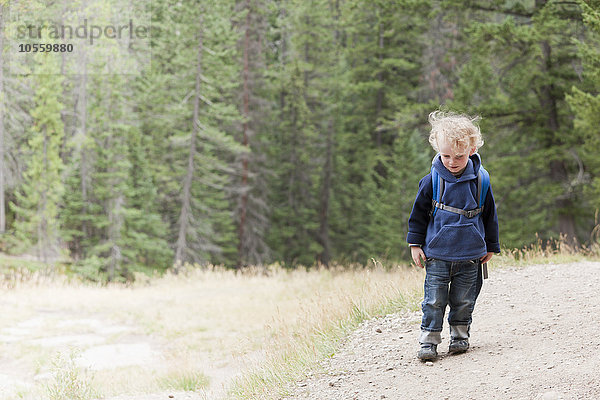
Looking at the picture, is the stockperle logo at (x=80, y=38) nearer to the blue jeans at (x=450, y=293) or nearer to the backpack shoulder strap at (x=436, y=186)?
Result: the backpack shoulder strap at (x=436, y=186)

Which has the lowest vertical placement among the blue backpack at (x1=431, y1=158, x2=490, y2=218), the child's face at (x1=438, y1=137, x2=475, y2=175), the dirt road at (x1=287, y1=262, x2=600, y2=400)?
the dirt road at (x1=287, y1=262, x2=600, y2=400)

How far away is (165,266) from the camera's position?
28.1 meters

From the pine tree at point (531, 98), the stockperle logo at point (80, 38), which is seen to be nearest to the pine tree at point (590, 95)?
the pine tree at point (531, 98)

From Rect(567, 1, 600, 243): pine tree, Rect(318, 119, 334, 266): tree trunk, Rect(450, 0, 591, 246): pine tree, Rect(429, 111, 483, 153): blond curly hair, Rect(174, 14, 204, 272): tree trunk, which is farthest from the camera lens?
Rect(318, 119, 334, 266): tree trunk

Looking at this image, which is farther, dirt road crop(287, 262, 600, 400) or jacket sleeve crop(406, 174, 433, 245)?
jacket sleeve crop(406, 174, 433, 245)

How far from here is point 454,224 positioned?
4.41m

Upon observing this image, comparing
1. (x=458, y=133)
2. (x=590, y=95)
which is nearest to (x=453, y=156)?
(x=458, y=133)

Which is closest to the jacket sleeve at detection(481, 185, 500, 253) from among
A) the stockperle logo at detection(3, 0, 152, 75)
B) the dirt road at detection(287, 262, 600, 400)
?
the dirt road at detection(287, 262, 600, 400)

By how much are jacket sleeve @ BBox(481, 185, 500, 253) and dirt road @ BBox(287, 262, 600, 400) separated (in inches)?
33.4

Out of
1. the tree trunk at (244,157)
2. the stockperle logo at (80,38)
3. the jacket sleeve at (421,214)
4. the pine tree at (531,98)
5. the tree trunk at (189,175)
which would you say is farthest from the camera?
the tree trunk at (244,157)

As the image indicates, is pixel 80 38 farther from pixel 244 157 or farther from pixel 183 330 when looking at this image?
pixel 183 330

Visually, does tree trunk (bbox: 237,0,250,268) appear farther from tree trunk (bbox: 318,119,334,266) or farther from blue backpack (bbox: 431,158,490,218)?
blue backpack (bbox: 431,158,490,218)

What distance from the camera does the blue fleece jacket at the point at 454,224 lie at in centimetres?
441

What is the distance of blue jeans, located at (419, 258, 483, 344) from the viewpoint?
4473mm
